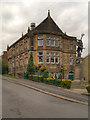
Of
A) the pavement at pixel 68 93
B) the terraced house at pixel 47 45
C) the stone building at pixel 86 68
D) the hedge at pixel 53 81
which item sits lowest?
the pavement at pixel 68 93

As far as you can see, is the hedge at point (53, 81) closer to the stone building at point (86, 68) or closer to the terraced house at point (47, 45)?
the terraced house at point (47, 45)

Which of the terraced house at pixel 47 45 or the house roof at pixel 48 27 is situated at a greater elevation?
the house roof at pixel 48 27

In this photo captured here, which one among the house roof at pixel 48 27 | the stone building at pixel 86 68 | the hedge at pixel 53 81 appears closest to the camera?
the hedge at pixel 53 81

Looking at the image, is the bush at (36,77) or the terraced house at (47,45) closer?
the bush at (36,77)

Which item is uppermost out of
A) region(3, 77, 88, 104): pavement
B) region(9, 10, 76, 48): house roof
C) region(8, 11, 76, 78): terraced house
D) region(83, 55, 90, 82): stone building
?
region(9, 10, 76, 48): house roof

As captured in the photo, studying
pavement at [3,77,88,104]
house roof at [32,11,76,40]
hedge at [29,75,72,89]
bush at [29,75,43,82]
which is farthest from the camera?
house roof at [32,11,76,40]

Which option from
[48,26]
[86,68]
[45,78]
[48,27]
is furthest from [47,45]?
[86,68]

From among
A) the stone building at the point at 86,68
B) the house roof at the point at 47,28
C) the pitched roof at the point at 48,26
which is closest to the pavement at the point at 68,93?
the stone building at the point at 86,68

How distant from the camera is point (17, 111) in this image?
25.8 ft

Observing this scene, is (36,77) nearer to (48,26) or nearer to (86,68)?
(86,68)


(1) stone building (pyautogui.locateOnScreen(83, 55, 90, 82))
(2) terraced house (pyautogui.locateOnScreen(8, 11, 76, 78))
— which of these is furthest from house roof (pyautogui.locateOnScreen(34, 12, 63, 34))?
(1) stone building (pyautogui.locateOnScreen(83, 55, 90, 82))

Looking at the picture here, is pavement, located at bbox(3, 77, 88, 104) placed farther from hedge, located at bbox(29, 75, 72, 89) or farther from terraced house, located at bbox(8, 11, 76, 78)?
terraced house, located at bbox(8, 11, 76, 78)

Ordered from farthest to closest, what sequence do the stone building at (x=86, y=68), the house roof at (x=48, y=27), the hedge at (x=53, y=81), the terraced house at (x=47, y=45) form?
1. the house roof at (x=48, y=27)
2. the terraced house at (x=47, y=45)
3. the stone building at (x=86, y=68)
4. the hedge at (x=53, y=81)

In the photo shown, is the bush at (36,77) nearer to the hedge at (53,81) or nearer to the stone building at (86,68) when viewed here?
the hedge at (53,81)
